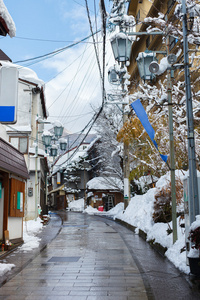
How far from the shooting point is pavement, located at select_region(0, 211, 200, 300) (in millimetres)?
6281

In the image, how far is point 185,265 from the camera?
823cm

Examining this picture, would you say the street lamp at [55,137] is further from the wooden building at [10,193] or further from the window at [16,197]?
the wooden building at [10,193]

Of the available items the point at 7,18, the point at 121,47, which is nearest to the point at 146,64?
the point at 121,47

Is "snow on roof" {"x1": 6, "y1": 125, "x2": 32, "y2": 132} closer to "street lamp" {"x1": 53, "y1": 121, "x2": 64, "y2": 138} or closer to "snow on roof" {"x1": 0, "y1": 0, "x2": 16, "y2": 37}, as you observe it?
"street lamp" {"x1": 53, "y1": 121, "x2": 64, "y2": 138}

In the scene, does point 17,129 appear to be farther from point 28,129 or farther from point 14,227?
point 14,227

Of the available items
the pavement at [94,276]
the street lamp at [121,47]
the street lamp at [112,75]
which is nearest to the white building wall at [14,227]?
the pavement at [94,276]

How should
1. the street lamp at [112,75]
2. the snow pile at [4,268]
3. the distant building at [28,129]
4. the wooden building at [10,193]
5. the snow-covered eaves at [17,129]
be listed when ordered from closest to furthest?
the snow pile at [4,268] → the wooden building at [10,193] → the street lamp at [112,75] → the snow-covered eaves at [17,129] → the distant building at [28,129]

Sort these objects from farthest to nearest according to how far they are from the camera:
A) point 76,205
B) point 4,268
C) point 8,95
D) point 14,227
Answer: point 76,205
point 14,227
point 4,268
point 8,95

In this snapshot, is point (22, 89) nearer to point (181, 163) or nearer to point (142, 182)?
point (142, 182)

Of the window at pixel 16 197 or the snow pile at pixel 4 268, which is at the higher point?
the window at pixel 16 197

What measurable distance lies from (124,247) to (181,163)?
6.10 metres

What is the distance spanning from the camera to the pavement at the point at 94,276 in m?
6.28

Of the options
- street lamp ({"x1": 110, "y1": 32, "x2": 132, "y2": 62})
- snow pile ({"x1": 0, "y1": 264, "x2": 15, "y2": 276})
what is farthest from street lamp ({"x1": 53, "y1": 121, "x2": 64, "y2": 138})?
snow pile ({"x1": 0, "y1": 264, "x2": 15, "y2": 276})

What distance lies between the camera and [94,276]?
25.4 feet
